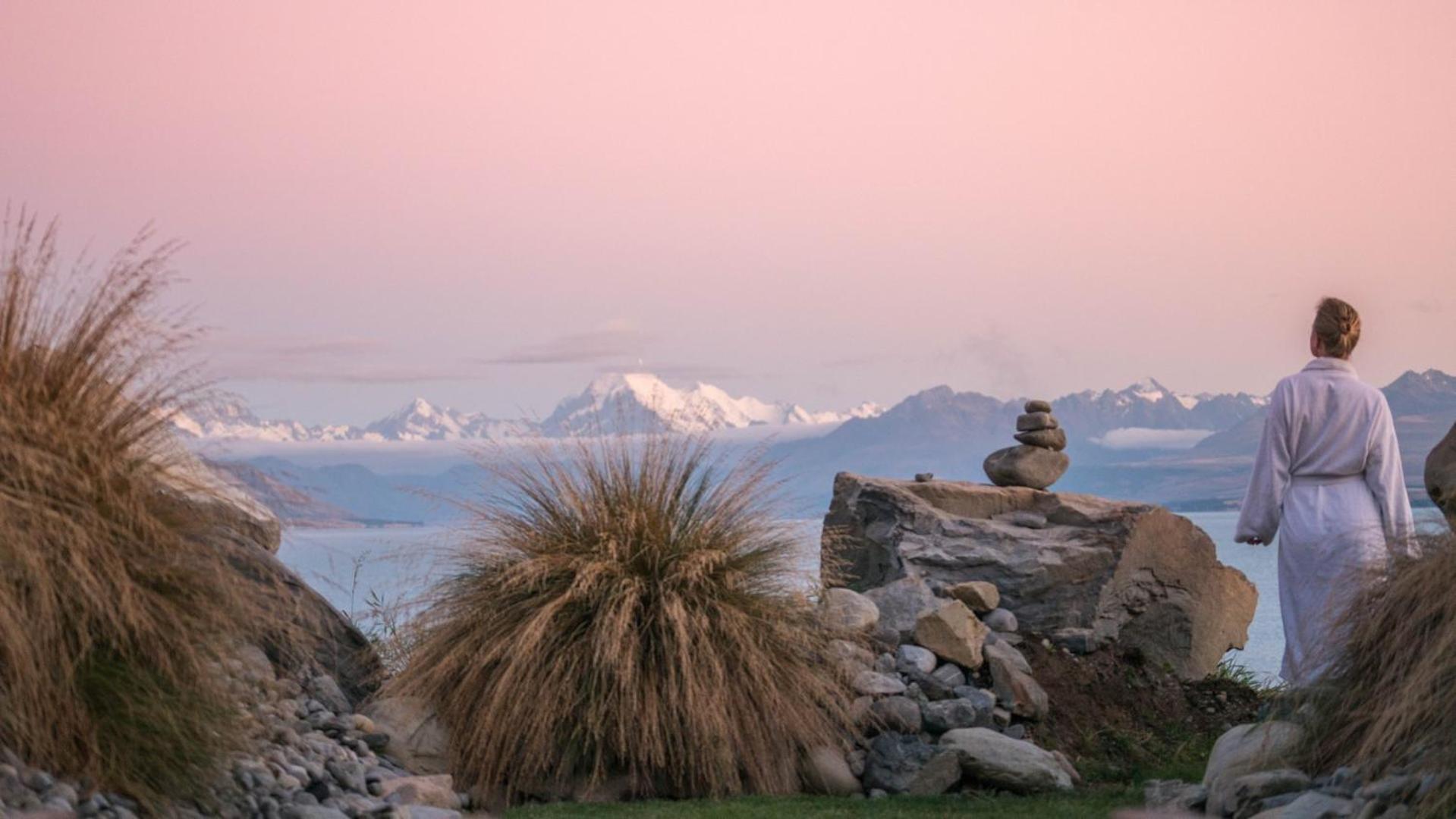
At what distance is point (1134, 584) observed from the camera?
A: 8758 mm

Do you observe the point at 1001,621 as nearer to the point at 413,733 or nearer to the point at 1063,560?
the point at 1063,560

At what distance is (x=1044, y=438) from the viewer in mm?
9695

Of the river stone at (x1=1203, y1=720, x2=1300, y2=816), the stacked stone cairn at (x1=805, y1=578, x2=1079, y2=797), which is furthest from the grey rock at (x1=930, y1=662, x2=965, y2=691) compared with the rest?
the river stone at (x1=1203, y1=720, x2=1300, y2=816)

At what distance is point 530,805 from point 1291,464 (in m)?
3.65

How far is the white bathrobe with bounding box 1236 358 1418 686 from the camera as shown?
235 inches

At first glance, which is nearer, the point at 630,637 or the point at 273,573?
the point at 273,573

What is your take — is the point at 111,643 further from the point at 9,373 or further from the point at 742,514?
the point at 742,514

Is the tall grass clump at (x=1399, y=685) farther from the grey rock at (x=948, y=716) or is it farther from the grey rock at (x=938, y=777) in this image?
the grey rock at (x=948, y=716)

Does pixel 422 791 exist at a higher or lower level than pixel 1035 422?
lower

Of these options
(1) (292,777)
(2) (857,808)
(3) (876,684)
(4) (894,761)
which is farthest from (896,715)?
(1) (292,777)

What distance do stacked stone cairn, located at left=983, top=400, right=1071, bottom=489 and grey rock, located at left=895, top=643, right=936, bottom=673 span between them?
270 centimetres

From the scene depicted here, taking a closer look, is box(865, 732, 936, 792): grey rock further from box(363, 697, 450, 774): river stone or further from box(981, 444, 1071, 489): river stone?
box(981, 444, 1071, 489): river stone

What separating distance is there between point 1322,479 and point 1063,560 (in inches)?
101

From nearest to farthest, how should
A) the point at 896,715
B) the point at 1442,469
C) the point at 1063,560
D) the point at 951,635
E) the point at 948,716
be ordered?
the point at 896,715 → the point at 948,716 → the point at 1442,469 → the point at 951,635 → the point at 1063,560
